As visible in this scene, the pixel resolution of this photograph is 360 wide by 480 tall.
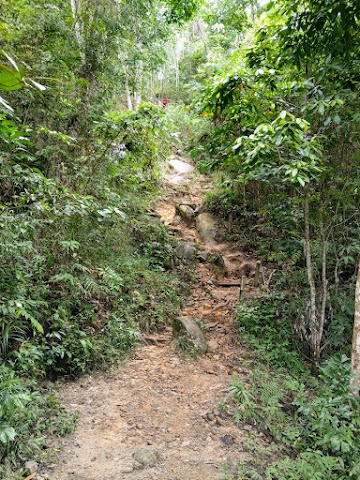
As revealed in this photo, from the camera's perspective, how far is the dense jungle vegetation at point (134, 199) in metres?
2.92

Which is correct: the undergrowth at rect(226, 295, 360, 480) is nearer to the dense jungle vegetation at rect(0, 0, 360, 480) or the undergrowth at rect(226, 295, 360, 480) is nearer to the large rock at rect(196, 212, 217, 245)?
the dense jungle vegetation at rect(0, 0, 360, 480)

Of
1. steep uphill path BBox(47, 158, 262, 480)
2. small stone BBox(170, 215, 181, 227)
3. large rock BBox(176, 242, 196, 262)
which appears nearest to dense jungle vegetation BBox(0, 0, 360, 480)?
steep uphill path BBox(47, 158, 262, 480)

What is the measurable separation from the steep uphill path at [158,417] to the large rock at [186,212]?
3.76 meters

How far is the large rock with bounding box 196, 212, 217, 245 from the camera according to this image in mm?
8000

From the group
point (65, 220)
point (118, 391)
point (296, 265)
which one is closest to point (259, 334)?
point (296, 265)

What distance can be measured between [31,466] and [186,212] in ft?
22.5

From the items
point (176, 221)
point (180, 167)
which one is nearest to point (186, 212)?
point (176, 221)

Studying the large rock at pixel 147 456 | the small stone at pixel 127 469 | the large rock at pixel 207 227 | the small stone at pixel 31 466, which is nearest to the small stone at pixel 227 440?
the large rock at pixel 147 456

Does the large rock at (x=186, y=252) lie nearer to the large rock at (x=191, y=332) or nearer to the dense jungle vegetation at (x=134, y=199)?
the dense jungle vegetation at (x=134, y=199)

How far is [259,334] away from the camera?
483 cm

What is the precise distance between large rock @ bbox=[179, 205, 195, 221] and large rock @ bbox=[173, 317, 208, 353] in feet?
13.0

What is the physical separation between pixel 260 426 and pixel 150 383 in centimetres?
134

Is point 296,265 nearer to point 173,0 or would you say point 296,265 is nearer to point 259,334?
point 259,334

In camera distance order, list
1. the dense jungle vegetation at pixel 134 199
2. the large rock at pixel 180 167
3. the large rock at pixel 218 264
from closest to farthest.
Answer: the dense jungle vegetation at pixel 134 199
the large rock at pixel 218 264
the large rock at pixel 180 167
